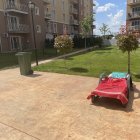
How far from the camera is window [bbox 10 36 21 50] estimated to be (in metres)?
28.2

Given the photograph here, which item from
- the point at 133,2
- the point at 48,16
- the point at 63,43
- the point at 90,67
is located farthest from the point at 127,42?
the point at 133,2

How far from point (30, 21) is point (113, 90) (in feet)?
88.5

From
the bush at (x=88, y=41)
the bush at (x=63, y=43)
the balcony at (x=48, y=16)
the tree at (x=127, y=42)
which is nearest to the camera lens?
the tree at (x=127, y=42)

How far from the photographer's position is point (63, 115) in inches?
217

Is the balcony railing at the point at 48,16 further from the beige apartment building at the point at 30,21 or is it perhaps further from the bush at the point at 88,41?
the bush at the point at 88,41

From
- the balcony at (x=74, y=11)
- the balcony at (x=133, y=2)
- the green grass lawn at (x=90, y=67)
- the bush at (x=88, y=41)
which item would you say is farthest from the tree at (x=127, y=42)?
the balcony at (x=74, y=11)

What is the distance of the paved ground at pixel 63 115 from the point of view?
4492 millimetres

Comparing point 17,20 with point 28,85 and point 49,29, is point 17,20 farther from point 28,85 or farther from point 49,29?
point 28,85

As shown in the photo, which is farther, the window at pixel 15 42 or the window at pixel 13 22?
the window at pixel 15 42

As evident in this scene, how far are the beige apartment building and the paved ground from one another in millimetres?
12879

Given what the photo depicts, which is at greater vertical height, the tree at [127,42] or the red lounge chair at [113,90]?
the tree at [127,42]

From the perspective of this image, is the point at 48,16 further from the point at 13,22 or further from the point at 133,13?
the point at 133,13

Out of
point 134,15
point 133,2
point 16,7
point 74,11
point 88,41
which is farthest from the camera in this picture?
point 74,11

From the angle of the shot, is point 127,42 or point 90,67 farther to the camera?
point 90,67
